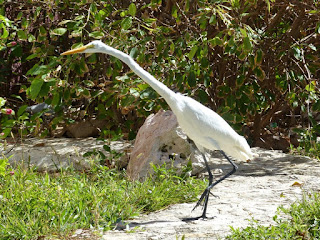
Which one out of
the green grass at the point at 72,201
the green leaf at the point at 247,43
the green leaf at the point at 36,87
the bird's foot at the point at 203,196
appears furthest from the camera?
the green leaf at the point at 36,87

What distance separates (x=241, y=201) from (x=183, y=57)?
5.99 feet

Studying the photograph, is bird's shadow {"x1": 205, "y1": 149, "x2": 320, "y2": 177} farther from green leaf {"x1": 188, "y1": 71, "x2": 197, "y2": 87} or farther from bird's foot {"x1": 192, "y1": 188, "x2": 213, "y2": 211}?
bird's foot {"x1": 192, "y1": 188, "x2": 213, "y2": 211}

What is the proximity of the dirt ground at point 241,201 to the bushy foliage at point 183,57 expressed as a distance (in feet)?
1.86

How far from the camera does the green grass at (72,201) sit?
3.32 m

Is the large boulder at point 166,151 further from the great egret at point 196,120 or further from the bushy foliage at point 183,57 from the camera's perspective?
the great egret at point 196,120

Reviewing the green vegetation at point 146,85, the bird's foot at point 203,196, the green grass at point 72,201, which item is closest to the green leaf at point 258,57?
the green vegetation at point 146,85

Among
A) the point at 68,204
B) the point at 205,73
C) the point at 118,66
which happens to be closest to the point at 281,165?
the point at 205,73

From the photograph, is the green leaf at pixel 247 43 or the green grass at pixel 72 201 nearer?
the green grass at pixel 72 201

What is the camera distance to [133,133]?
6.18m

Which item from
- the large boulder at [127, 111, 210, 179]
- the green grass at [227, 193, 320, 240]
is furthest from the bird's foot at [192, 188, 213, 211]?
the large boulder at [127, 111, 210, 179]

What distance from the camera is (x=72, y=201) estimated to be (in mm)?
3697

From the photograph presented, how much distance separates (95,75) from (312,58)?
294 cm

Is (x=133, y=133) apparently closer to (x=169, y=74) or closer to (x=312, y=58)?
(x=169, y=74)

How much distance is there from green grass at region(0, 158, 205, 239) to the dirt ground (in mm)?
117
